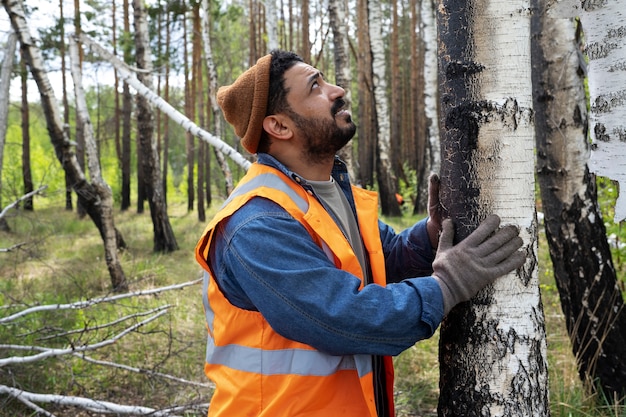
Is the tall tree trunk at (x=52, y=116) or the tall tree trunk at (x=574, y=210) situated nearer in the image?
the tall tree trunk at (x=574, y=210)

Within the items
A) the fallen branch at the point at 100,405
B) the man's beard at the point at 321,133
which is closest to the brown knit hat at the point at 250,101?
the man's beard at the point at 321,133

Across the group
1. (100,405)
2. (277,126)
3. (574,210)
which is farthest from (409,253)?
(100,405)

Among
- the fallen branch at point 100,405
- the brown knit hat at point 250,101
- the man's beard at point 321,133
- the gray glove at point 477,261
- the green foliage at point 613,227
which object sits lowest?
the fallen branch at point 100,405

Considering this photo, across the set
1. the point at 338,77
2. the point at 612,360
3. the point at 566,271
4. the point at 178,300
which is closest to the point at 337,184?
the point at 566,271

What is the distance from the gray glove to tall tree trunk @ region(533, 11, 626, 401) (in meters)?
2.02

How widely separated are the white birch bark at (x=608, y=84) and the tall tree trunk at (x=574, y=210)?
137 centimetres

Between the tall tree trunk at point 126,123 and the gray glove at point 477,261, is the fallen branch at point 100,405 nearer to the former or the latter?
the gray glove at point 477,261

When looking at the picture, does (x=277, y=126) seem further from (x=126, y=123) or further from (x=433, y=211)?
(x=126, y=123)

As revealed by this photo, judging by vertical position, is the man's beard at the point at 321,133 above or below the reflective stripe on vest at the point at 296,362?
above

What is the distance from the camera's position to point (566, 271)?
3496mm

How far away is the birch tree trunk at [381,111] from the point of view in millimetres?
12898

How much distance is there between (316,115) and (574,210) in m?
2.14

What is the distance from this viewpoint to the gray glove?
161cm

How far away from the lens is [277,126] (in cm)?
201
